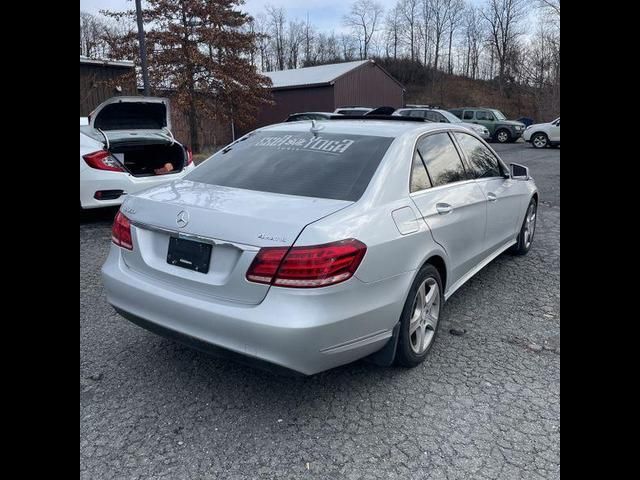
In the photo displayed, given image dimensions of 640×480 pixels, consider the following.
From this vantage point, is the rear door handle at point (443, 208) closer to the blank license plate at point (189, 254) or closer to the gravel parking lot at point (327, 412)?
the gravel parking lot at point (327, 412)

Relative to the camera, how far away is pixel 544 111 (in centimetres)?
4097

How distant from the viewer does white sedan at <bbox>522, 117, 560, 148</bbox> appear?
71.7 feet

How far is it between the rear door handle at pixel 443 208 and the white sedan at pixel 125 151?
406cm

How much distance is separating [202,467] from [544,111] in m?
44.4

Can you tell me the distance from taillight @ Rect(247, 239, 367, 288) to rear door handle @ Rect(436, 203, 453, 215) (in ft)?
3.71

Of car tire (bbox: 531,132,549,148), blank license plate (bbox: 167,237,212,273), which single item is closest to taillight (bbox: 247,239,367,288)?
blank license plate (bbox: 167,237,212,273)

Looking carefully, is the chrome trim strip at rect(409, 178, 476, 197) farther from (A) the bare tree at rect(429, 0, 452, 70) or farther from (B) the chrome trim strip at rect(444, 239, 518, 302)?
(A) the bare tree at rect(429, 0, 452, 70)

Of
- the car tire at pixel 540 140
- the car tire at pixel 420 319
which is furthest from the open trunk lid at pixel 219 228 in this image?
the car tire at pixel 540 140

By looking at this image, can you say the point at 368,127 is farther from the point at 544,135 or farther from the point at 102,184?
the point at 544,135

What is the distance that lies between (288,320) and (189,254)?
678mm

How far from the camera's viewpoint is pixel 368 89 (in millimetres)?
34062

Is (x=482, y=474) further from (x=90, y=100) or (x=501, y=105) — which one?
(x=501, y=105)

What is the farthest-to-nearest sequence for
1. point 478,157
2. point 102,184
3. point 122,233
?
point 102,184, point 478,157, point 122,233

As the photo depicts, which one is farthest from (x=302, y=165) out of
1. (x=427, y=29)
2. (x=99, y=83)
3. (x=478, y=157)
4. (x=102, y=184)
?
(x=427, y=29)
